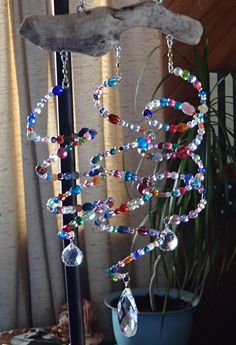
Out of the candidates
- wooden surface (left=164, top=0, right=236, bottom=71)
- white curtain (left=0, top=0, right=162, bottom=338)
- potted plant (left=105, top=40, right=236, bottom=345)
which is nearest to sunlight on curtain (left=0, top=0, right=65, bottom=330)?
white curtain (left=0, top=0, right=162, bottom=338)

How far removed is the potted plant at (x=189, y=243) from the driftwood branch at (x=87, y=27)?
0.72m

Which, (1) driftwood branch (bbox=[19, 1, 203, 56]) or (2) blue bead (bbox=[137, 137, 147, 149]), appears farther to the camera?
(2) blue bead (bbox=[137, 137, 147, 149])

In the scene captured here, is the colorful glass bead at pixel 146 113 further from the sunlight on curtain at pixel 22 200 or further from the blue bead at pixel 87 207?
the sunlight on curtain at pixel 22 200

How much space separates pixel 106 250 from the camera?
1.92 metres

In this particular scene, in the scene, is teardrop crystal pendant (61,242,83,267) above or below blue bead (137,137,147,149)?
below

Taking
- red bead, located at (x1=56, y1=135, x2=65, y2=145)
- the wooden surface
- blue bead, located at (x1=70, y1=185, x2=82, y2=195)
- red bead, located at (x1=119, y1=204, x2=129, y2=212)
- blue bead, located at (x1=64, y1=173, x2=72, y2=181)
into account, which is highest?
the wooden surface

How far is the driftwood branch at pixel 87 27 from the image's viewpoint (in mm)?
810

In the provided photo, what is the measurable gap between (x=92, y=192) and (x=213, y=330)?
0.60m

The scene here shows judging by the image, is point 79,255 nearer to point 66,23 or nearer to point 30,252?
point 66,23

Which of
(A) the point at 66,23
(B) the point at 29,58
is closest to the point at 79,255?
(A) the point at 66,23

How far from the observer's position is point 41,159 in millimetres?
1913

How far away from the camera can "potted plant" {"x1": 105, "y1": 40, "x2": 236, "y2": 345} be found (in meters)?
1.57

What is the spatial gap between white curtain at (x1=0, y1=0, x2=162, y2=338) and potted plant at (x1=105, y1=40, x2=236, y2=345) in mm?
204

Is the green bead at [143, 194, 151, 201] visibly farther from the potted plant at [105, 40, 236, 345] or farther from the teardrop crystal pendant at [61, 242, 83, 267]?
the potted plant at [105, 40, 236, 345]
